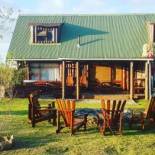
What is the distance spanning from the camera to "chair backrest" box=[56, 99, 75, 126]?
13.5 metres

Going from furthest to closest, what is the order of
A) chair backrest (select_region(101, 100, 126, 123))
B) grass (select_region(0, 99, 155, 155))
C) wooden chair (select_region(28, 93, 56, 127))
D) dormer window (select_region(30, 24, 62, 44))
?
1. dormer window (select_region(30, 24, 62, 44))
2. wooden chair (select_region(28, 93, 56, 127))
3. chair backrest (select_region(101, 100, 126, 123))
4. grass (select_region(0, 99, 155, 155))

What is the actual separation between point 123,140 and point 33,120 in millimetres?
3470

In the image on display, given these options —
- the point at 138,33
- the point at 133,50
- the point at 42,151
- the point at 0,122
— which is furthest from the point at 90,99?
the point at 42,151

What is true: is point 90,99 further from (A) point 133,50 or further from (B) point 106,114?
(B) point 106,114

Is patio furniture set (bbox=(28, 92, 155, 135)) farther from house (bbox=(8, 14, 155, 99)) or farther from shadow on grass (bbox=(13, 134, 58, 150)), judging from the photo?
house (bbox=(8, 14, 155, 99))

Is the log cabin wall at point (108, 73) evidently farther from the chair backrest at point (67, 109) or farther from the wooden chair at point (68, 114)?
the chair backrest at point (67, 109)

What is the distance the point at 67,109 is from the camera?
13688 mm

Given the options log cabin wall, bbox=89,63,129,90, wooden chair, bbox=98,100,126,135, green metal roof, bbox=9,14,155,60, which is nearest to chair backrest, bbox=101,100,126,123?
wooden chair, bbox=98,100,126,135

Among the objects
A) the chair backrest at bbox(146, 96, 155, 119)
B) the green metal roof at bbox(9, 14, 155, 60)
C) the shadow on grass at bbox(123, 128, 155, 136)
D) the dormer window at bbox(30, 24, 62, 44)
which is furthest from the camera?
Answer: the dormer window at bbox(30, 24, 62, 44)

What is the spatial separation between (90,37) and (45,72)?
11.9 ft

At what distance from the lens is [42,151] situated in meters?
11.5

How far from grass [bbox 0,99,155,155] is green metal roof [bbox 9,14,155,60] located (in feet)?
42.5

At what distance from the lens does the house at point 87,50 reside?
28391mm

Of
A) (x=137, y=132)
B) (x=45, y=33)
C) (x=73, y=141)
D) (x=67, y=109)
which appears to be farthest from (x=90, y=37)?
(x=73, y=141)
